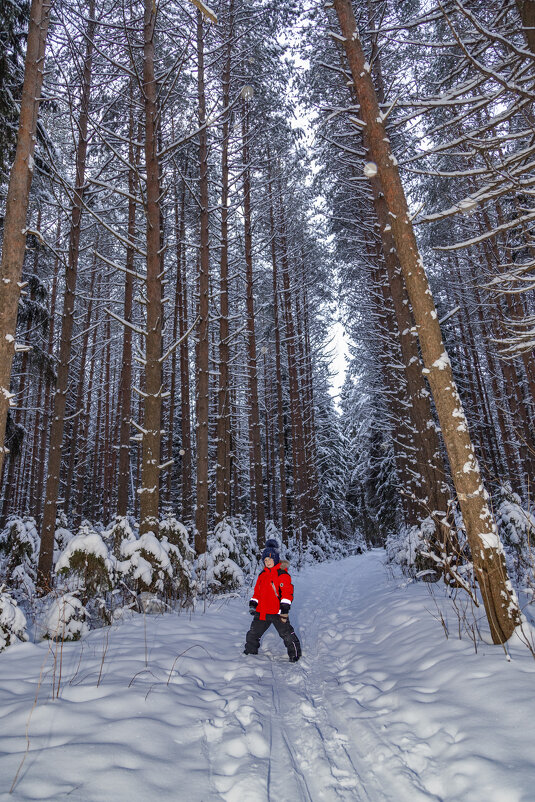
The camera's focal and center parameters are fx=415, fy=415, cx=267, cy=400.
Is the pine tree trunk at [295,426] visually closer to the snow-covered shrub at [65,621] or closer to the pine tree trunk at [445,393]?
the pine tree trunk at [445,393]

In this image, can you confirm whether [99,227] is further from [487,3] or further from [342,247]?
[487,3]

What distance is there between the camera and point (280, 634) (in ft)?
16.2

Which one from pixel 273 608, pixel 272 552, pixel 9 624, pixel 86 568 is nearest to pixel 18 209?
pixel 86 568

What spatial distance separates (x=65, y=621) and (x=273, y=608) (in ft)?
7.72

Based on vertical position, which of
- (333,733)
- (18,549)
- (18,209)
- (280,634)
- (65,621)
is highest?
(18,209)

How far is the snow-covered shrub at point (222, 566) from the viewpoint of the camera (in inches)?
336

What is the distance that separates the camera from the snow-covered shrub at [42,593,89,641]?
4480 millimetres

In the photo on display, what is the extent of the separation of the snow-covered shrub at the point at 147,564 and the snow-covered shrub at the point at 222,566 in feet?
6.85

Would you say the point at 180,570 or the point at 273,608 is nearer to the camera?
the point at 273,608

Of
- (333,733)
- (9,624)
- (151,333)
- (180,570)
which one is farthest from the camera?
(151,333)

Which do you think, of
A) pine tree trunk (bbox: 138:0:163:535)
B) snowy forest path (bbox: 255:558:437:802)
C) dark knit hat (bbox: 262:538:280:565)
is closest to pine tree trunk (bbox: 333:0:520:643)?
snowy forest path (bbox: 255:558:437:802)

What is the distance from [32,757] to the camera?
2.24 meters

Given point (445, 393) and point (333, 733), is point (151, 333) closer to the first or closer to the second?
point (445, 393)

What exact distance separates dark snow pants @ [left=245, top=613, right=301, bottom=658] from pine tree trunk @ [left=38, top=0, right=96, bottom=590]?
15.3 ft
